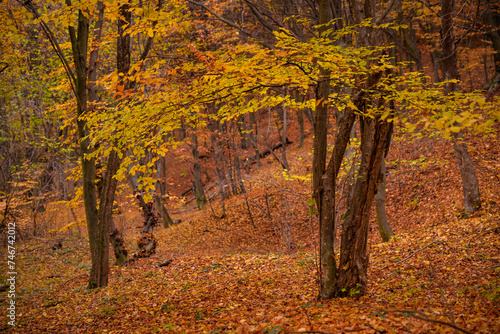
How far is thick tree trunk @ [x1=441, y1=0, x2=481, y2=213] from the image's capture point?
7.49 meters

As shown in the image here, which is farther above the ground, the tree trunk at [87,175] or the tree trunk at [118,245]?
the tree trunk at [87,175]

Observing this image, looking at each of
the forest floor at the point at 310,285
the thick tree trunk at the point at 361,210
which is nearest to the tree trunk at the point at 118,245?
the forest floor at the point at 310,285

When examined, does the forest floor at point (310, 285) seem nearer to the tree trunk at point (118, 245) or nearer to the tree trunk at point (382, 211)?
the tree trunk at point (382, 211)

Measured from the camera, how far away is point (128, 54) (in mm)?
6758

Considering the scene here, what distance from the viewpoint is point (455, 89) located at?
7.74 meters

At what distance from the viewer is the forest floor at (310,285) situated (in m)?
3.90

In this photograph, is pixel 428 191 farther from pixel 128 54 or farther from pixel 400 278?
pixel 128 54

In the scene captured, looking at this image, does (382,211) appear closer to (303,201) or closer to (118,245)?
(303,201)

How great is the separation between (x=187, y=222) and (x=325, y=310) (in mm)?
13789

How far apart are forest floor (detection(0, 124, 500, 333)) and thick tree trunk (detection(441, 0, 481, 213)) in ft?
1.22

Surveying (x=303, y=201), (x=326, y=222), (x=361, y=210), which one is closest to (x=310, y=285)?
(x=326, y=222)

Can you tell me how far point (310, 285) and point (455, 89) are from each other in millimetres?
6086

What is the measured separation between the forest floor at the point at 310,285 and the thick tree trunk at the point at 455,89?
37 cm

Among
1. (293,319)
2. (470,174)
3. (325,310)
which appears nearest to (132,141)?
(293,319)
